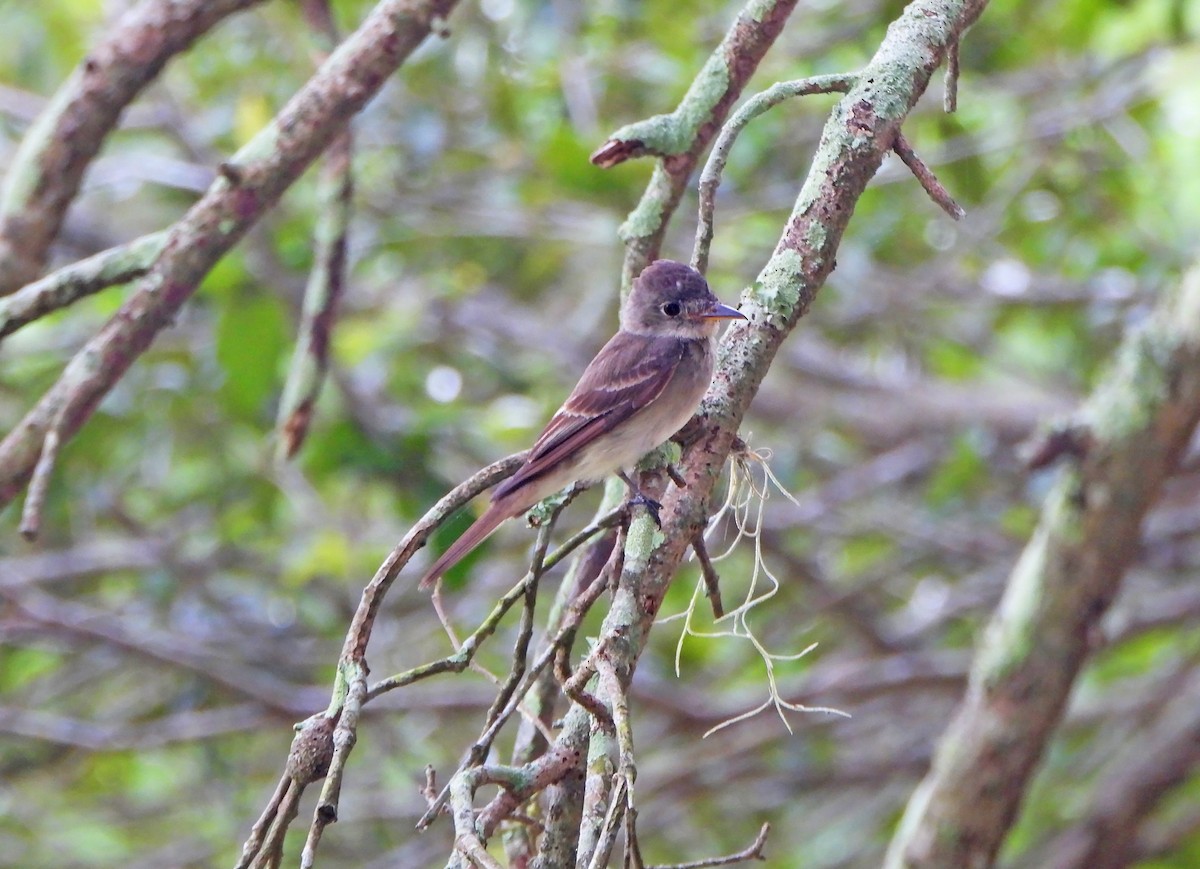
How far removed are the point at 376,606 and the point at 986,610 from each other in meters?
4.92

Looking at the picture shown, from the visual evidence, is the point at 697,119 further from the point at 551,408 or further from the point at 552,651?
the point at 551,408

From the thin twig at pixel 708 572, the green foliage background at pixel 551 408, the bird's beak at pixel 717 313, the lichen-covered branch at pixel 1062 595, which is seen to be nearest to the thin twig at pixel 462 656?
the thin twig at pixel 708 572

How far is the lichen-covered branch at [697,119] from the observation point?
3.09 m

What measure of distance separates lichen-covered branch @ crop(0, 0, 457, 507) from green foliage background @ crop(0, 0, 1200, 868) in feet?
6.28

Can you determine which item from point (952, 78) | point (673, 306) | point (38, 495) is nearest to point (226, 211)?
point (38, 495)

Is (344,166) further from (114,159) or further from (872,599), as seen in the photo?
(872,599)

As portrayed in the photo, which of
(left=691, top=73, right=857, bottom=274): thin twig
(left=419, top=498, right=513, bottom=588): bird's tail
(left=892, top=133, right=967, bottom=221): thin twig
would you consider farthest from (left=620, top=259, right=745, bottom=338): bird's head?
(left=892, top=133, right=967, bottom=221): thin twig

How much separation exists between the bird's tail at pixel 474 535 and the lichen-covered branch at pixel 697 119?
0.69 metres

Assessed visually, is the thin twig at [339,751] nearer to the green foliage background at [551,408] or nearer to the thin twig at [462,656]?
the thin twig at [462,656]

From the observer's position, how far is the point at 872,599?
745cm

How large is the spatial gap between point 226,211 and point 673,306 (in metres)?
1.38

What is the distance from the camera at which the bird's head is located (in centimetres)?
398

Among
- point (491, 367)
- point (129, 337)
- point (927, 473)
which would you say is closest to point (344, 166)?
point (129, 337)

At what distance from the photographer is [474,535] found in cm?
338
